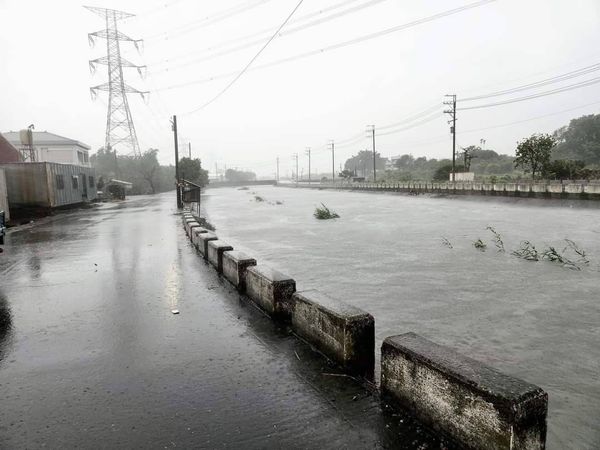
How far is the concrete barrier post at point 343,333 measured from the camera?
12.5 ft

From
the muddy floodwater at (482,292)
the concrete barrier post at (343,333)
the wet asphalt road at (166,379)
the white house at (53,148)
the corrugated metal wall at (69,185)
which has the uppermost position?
the white house at (53,148)

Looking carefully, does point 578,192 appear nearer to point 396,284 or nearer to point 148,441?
point 396,284

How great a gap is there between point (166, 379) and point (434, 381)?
2453 mm

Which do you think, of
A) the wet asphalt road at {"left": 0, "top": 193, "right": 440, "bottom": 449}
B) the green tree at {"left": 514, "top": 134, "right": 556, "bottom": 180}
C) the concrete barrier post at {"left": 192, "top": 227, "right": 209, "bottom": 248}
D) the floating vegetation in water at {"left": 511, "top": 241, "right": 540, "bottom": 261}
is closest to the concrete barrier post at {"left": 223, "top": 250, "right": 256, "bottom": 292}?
the wet asphalt road at {"left": 0, "top": 193, "right": 440, "bottom": 449}

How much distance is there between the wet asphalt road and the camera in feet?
9.59

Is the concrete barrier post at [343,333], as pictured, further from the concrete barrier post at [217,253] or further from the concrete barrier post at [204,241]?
the concrete barrier post at [204,241]

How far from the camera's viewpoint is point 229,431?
9.72 feet

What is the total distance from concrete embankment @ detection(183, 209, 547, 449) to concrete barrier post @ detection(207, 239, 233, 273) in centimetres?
365

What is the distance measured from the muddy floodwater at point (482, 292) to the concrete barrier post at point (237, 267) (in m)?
1.66

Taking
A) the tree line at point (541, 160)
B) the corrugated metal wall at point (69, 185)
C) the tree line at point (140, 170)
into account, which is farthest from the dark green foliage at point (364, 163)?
the corrugated metal wall at point (69, 185)

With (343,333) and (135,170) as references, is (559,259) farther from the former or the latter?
A: (135,170)

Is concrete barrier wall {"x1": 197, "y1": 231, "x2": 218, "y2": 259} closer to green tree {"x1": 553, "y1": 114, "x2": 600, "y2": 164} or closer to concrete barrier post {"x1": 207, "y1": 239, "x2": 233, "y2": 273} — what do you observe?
concrete barrier post {"x1": 207, "y1": 239, "x2": 233, "y2": 273}

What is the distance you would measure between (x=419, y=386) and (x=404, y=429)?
329 mm

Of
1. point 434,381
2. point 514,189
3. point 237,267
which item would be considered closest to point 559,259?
point 237,267
